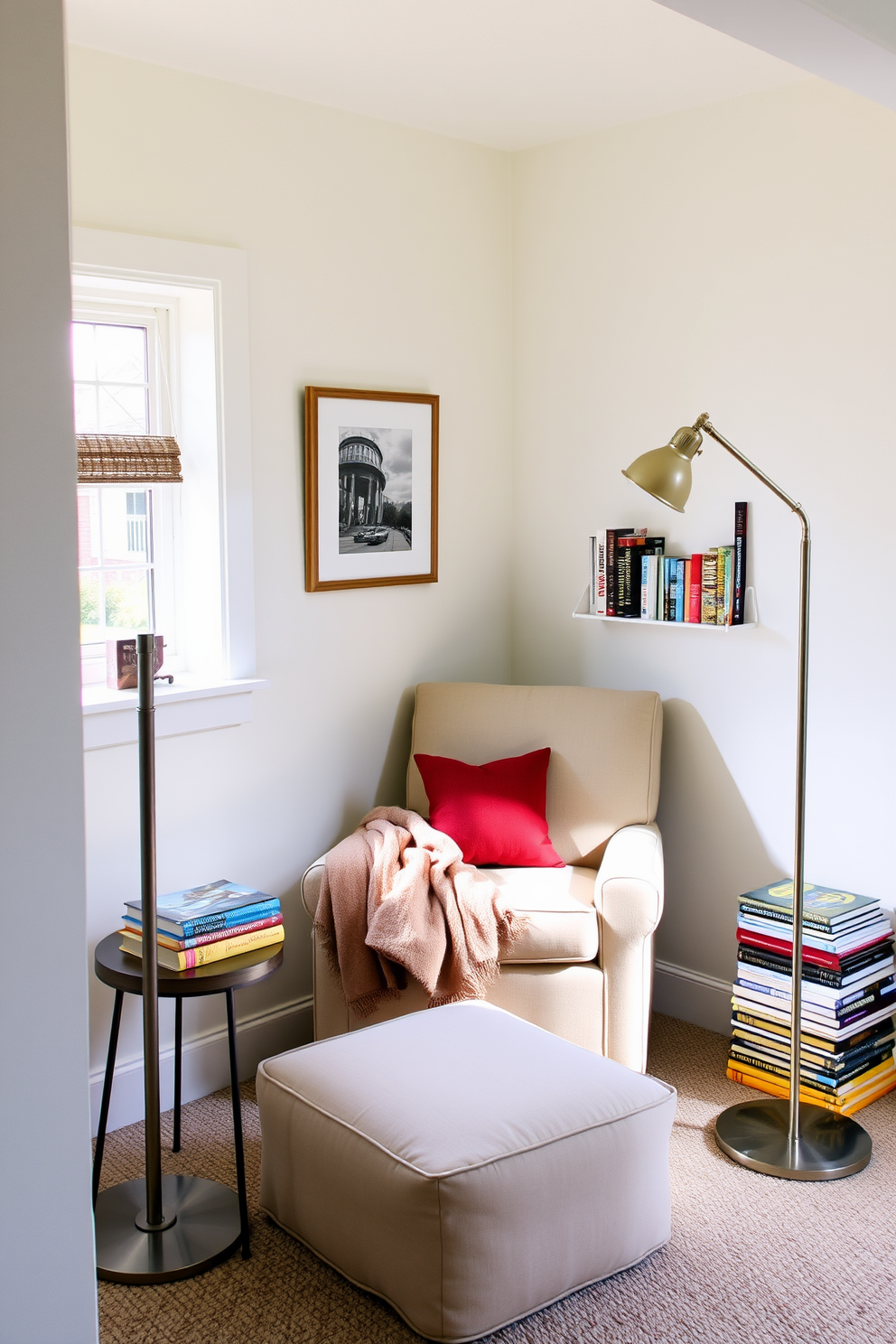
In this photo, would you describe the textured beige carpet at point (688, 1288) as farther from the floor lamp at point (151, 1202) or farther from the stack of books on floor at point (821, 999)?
the stack of books on floor at point (821, 999)

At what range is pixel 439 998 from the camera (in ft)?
9.28

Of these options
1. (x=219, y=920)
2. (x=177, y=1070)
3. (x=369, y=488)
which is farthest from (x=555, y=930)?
(x=369, y=488)

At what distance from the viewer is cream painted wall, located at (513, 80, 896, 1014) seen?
2996mm

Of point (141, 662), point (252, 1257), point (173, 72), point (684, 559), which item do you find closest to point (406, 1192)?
point (252, 1257)

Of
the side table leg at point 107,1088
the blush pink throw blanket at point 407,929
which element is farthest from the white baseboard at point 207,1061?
the blush pink throw blanket at point 407,929

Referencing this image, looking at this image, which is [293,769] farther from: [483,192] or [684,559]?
[483,192]

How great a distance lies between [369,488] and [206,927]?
4.75 ft

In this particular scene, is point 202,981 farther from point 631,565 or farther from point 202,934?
point 631,565

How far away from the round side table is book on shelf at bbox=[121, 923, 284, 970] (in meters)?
0.01

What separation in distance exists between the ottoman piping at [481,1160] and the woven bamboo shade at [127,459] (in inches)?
57.6

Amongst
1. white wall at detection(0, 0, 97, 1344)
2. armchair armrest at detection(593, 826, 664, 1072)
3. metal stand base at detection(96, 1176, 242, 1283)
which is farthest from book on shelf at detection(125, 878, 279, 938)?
white wall at detection(0, 0, 97, 1344)

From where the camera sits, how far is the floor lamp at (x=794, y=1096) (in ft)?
8.53

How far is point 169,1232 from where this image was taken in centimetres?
239

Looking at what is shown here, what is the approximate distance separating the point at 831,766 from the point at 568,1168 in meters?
1.46
